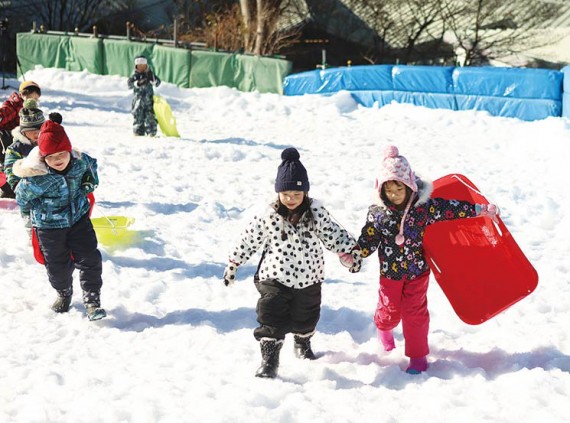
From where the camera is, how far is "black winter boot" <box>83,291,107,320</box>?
5082 mm

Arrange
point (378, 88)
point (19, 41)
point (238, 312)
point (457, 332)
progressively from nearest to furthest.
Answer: point (457, 332) → point (238, 312) → point (378, 88) → point (19, 41)

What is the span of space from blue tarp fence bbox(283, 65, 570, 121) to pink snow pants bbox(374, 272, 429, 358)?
428 inches

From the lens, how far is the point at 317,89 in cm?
1783

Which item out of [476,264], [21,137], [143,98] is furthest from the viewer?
[143,98]

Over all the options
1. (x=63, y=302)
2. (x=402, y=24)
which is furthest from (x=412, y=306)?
(x=402, y=24)

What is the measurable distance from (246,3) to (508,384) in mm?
24347

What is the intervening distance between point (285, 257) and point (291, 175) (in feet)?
1.60

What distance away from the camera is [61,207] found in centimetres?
494

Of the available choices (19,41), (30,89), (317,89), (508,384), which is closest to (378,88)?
(317,89)

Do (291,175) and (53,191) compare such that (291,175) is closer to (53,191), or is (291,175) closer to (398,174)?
(398,174)

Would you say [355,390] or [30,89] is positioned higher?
[30,89]

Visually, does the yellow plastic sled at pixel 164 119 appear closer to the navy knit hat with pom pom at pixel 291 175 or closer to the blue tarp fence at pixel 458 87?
the blue tarp fence at pixel 458 87

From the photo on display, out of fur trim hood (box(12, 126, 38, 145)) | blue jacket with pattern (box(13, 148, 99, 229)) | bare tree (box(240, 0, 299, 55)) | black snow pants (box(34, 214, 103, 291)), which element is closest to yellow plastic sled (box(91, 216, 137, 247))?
fur trim hood (box(12, 126, 38, 145))

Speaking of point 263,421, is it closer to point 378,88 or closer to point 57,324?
point 57,324
